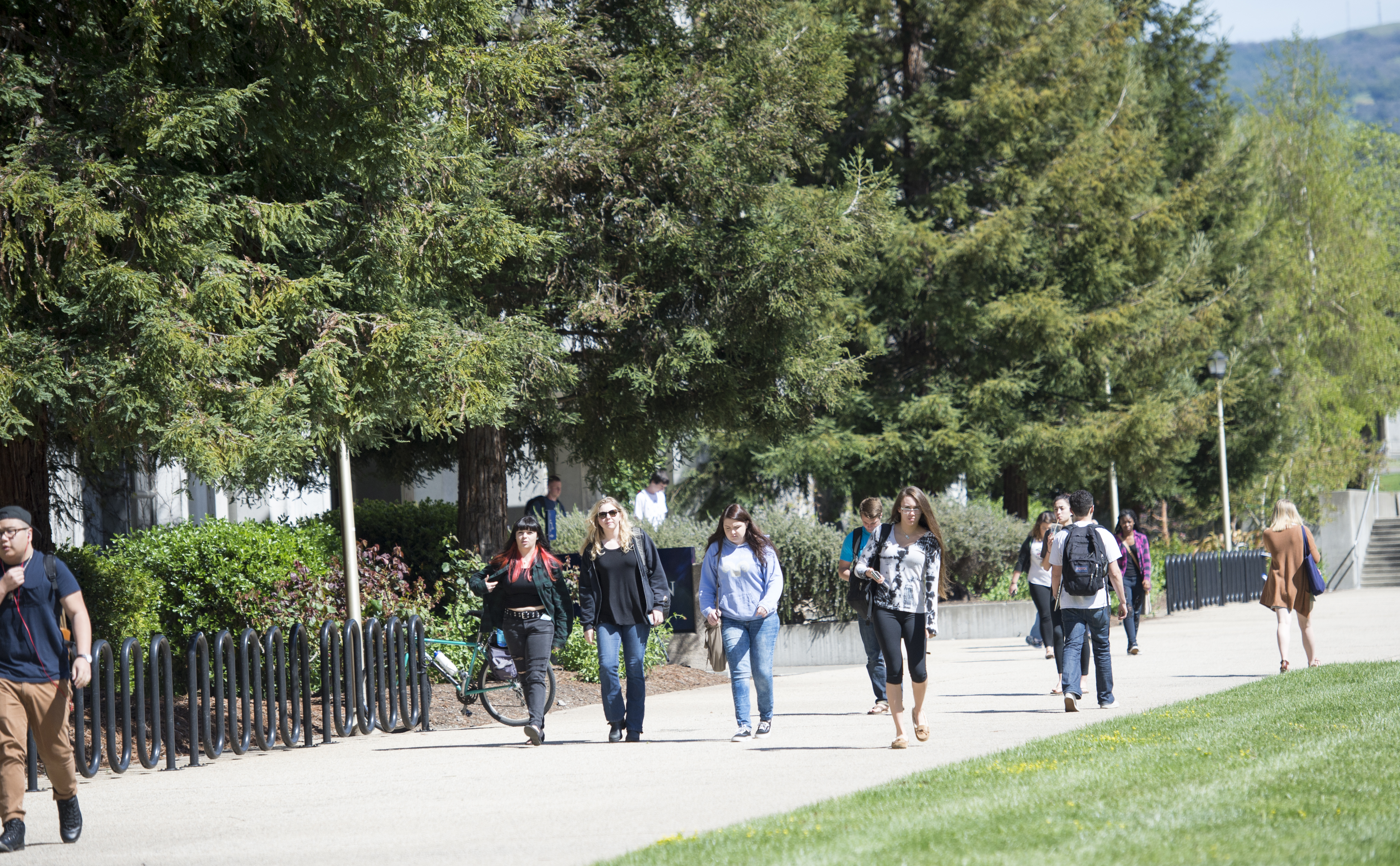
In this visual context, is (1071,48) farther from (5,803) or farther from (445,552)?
(5,803)

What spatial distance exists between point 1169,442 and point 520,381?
46.1 feet

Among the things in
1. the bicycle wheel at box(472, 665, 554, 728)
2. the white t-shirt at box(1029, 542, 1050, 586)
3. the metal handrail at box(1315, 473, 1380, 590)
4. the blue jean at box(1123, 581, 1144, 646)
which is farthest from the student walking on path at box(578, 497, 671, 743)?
the metal handrail at box(1315, 473, 1380, 590)

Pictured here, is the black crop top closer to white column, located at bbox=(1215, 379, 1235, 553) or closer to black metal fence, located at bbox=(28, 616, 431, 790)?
black metal fence, located at bbox=(28, 616, 431, 790)

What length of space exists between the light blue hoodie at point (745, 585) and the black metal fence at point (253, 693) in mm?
2881

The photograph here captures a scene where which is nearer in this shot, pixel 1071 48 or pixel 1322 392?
pixel 1071 48

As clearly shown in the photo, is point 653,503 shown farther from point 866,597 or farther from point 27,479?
point 27,479

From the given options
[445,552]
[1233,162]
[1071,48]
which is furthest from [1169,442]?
[445,552]

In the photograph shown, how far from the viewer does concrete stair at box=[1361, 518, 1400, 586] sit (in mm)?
40531

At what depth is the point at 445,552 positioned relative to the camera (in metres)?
17.2

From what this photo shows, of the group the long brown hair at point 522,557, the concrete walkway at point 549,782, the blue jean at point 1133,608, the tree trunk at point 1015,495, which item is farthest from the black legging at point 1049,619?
the tree trunk at point 1015,495

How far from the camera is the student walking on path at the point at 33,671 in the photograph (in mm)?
6918

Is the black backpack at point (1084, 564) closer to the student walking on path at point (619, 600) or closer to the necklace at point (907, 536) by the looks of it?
the necklace at point (907, 536)

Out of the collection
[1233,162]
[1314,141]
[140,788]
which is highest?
[1314,141]

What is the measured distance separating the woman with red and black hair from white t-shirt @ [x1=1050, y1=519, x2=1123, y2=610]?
400cm
